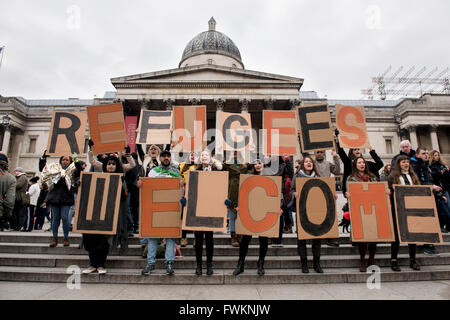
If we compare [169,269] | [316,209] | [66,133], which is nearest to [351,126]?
[316,209]

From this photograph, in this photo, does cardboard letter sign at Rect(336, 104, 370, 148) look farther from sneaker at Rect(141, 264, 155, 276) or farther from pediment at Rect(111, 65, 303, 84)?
pediment at Rect(111, 65, 303, 84)

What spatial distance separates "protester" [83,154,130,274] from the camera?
448 centimetres

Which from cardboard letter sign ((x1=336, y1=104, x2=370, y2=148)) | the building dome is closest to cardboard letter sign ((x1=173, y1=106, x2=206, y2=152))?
cardboard letter sign ((x1=336, y1=104, x2=370, y2=148))

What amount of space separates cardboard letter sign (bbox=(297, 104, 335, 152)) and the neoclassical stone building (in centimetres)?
2139

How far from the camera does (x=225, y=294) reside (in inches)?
148

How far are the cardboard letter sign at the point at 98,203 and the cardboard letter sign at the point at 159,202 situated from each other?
0.49 meters

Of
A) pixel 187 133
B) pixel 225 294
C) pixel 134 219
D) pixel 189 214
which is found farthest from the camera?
pixel 134 219

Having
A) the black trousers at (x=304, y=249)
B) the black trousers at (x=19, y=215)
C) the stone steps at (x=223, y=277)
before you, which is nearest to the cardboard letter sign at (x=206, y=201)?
the stone steps at (x=223, y=277)

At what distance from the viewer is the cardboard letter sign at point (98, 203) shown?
4.46 m

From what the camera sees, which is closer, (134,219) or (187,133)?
(187,133)

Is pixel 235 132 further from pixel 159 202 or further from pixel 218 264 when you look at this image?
pixel 218 264
